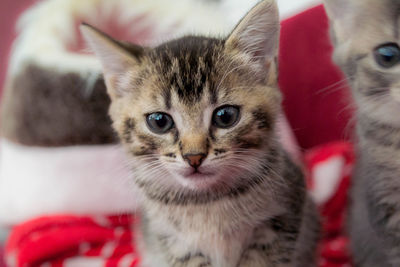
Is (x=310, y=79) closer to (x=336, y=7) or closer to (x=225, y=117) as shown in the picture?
(x=336, y=7)

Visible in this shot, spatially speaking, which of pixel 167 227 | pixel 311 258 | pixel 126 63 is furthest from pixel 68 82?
pixel 311 258

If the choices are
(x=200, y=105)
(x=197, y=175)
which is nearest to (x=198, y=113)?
(x=200, y=105)

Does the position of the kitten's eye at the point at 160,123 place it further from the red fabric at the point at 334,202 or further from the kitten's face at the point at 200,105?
the red fabric at the point at 334,202

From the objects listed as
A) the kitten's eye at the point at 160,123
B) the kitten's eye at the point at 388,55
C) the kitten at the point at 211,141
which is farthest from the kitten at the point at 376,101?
the kitten's eye at the point at 160,123

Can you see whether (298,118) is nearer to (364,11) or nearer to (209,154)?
(364,11)

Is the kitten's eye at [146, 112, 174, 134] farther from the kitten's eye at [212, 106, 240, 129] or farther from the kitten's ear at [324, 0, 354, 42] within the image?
the kitten's ear at [324, 0, 354, 42]

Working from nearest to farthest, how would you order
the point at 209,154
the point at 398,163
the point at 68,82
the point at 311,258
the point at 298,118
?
the point at 209,154
the point at 398,163
the point at 311,258
the point at 68,82
the point at 298,118
